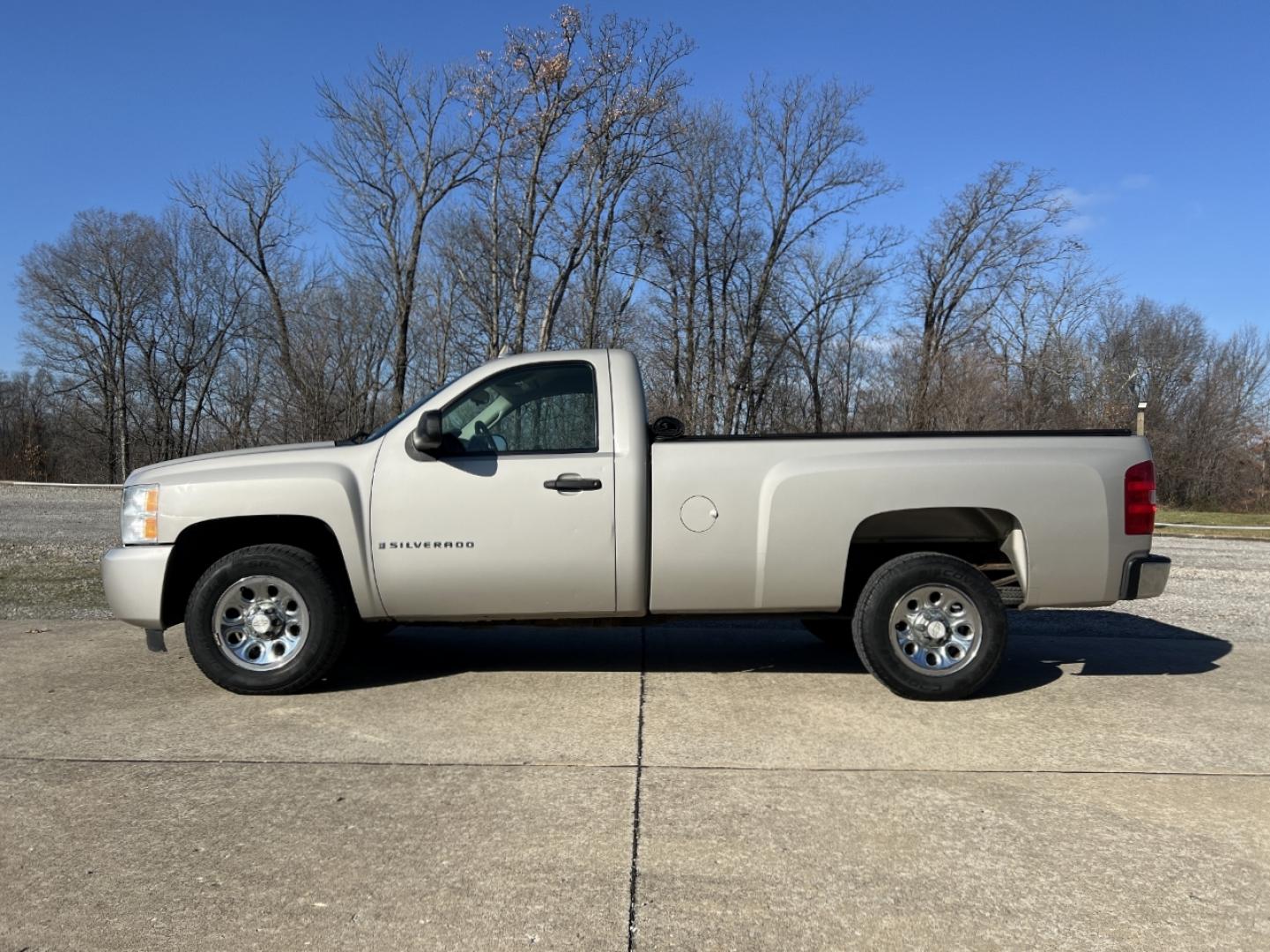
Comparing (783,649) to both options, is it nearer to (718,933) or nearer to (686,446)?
(686,446)

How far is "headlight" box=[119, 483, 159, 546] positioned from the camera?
527 centimetres

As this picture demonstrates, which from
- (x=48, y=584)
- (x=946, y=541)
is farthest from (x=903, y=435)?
(x=48, y=584)

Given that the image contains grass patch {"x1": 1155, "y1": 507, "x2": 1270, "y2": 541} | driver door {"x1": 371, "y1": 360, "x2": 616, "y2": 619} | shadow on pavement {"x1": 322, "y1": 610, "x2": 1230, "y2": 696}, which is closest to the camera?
driver door {"x1": 371, "y1": 360, "x2": 616, "y2": 619}

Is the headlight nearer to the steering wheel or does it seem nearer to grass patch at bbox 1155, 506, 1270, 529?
the steering wheel

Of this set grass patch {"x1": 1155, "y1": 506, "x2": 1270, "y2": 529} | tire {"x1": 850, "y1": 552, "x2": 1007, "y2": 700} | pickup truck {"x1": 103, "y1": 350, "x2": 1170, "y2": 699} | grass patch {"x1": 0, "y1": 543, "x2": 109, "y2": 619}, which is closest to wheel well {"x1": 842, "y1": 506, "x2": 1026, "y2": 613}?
pickup truck {"x1": 103, "y1": 350, "x2": 1170, "y2": 699}

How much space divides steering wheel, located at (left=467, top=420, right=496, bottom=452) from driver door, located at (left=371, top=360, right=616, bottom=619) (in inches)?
0.9

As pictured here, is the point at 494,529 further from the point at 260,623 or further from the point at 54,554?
the point at 54,554

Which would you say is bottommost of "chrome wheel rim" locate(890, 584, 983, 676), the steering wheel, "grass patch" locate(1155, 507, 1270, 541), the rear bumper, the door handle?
"grass patch" locate(1155, 507, 1270, 541)

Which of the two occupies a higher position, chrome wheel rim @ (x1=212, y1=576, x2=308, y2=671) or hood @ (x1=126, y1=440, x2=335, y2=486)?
hood @ (x1=126, y1=440, x2=335, y2=486)

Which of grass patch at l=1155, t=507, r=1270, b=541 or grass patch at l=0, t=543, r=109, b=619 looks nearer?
grass patch at l=0, t=543, r=109, b=619

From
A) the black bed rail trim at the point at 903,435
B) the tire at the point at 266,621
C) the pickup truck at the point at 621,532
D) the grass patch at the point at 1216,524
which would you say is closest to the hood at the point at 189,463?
the pickup truck at the point at 621,532

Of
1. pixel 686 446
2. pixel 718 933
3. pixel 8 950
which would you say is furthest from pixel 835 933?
pixel 686 446

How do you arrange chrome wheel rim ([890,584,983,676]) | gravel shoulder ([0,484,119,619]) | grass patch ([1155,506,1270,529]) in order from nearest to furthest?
chrome wheel rim ([890,584,983,676]), gravel shoulder ([0,484,119,619]), grass patch ([1155,506,1270,529])

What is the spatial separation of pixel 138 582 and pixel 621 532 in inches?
105
